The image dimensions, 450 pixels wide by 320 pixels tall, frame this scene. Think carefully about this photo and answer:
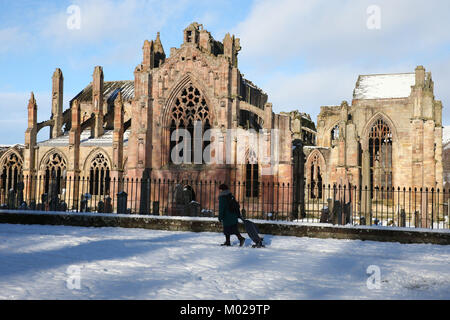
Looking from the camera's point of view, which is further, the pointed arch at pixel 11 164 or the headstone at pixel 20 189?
the pointed arch at pixel 11 164

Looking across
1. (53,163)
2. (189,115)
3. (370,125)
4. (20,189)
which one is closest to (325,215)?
(189,115)

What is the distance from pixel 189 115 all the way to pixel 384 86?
1711cm

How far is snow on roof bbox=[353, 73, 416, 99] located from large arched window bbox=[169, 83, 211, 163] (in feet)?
44.5

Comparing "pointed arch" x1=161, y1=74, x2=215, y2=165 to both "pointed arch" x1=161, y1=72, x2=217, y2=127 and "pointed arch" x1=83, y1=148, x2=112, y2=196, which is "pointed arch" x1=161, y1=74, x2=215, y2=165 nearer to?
"pointed arch" x1=161, y1=72, x2=217, y2=127

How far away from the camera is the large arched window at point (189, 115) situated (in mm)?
26375

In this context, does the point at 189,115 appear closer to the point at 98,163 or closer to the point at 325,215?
the point at 98,163

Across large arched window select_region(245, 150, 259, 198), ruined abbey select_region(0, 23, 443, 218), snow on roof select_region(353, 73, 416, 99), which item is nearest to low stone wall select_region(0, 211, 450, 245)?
ruined abbey select_region(0, 23, 443, 218)

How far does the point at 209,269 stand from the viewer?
25.6 feet

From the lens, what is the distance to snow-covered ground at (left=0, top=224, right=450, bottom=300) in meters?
6.22

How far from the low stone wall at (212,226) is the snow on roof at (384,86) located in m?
22.7

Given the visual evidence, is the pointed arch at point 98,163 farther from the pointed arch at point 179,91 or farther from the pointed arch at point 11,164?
the pointed arch at point 179,91

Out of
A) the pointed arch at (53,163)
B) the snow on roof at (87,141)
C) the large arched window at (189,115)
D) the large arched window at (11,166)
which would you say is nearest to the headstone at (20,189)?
the large arched window at (189,115)

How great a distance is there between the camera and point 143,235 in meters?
12.8
